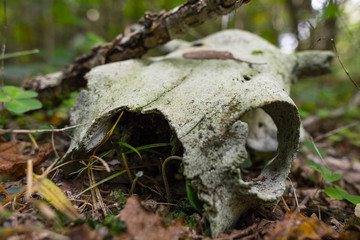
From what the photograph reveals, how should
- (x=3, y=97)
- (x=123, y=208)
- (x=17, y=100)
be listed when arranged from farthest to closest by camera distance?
(x=17, y=100)
(x=3, y=97)
(x=123, y=208)

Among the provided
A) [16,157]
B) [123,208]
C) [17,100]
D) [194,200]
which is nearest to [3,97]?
[17,100]

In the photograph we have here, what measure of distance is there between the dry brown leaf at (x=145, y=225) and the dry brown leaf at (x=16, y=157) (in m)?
1.07

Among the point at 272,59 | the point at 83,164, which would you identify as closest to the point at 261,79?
the point at 272,59

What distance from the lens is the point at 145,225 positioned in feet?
3.80

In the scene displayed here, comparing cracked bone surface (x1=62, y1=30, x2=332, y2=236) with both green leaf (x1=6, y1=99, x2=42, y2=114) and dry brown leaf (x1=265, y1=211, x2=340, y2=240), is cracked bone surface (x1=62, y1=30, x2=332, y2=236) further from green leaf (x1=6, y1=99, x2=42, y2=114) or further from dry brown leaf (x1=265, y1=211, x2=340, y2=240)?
green leaf (x1=6, y1=99, x2=42, y2=114)

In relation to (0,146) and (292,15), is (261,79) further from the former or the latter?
(292,15)

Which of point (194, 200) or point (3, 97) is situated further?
point (3, 97)

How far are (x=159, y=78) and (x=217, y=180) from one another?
102cm

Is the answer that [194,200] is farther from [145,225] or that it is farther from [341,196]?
[341,196]

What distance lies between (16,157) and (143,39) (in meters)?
1.58

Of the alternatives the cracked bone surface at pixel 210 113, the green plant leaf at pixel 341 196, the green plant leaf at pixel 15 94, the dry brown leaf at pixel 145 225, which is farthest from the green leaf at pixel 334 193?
the green plant leaf at pixel 15 94

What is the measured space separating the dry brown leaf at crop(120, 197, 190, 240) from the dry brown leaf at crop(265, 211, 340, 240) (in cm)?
47

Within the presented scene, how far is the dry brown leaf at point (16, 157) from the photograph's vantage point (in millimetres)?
1723

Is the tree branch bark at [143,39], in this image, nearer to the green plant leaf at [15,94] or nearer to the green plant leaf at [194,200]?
the green plant leaf at [15,94]
